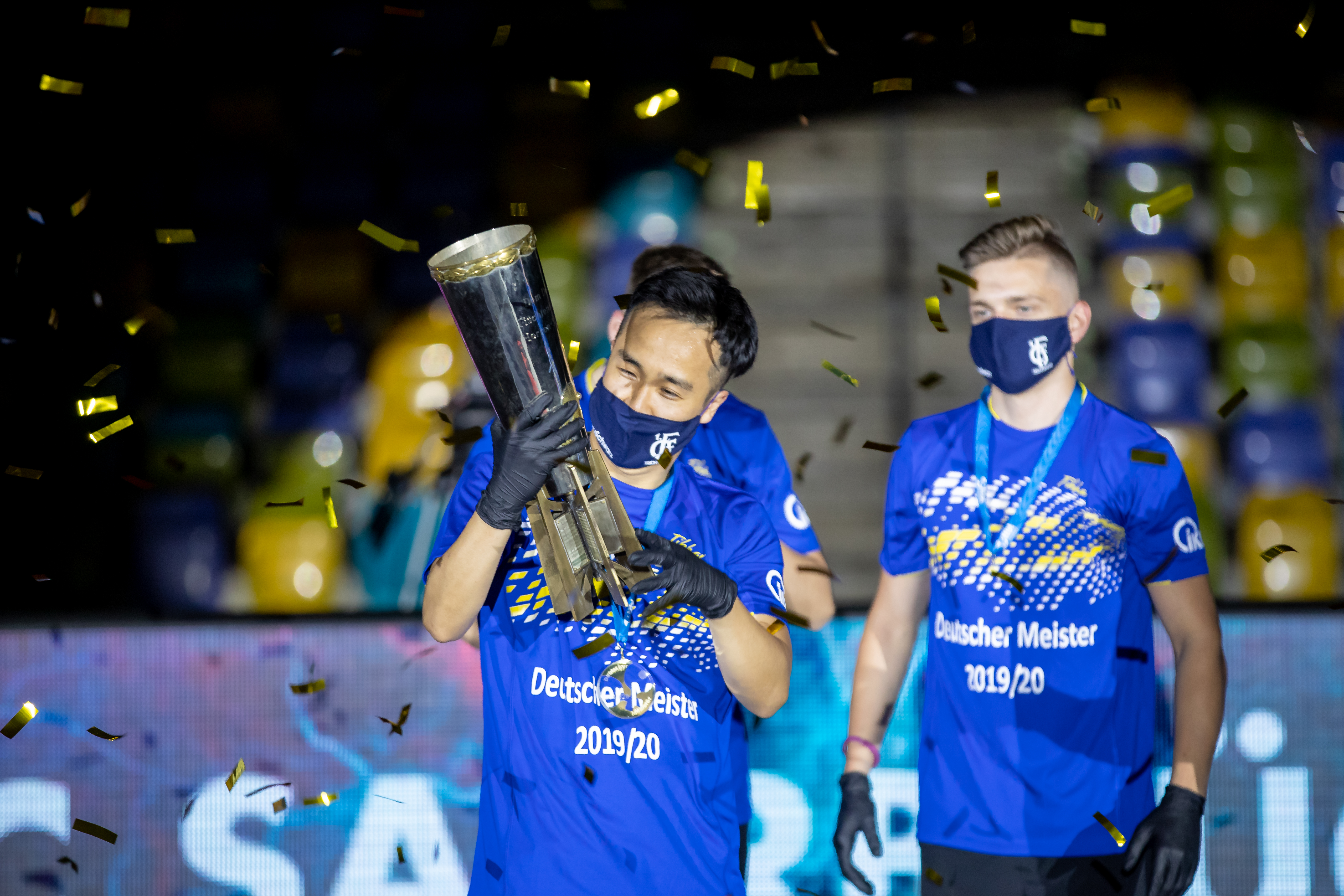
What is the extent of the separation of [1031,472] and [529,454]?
1.45 metres

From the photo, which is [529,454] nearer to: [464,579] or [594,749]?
[464,579]

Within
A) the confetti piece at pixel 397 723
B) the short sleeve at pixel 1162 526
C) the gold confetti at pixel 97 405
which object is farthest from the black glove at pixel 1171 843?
the gold confetti at pixel 97 405

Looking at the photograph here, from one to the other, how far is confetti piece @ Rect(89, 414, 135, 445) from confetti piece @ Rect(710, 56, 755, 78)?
3.60 meters

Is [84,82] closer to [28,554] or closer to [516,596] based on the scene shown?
[28,554]

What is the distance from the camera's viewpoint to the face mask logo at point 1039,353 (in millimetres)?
2701

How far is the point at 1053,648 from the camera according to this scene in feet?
8.39

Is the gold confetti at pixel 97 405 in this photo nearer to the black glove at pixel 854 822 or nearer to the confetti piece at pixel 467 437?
the confetti piece at pixel 467 437

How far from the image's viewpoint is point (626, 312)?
7.19ft

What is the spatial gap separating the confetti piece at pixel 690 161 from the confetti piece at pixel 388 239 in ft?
4.76

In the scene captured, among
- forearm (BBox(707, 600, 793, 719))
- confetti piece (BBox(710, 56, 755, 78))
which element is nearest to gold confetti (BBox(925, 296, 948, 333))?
forearm (BBox(707, 600, 793, 719))

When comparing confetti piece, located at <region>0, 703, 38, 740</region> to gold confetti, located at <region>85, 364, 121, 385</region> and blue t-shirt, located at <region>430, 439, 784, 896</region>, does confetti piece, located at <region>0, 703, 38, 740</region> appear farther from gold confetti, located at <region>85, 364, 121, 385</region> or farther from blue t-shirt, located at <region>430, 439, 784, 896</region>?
gold confetti, located at <region>85, 364, 121, 385</region>

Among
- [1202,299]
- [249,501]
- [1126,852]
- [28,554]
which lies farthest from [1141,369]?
[28,554]

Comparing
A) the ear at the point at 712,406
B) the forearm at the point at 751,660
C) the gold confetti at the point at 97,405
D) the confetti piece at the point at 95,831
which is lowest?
the confetti piece at the point at 95,831

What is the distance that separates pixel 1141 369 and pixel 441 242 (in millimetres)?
3699
